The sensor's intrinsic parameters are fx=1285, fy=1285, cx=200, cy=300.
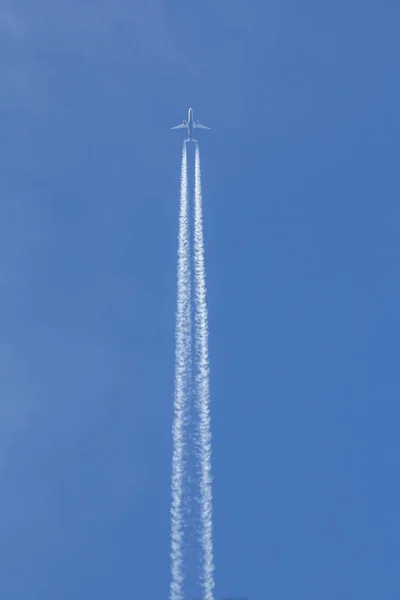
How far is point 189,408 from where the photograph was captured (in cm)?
10825

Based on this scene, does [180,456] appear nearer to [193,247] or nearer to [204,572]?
[204,572]

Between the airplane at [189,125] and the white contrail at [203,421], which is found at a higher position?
the airplane at [189,125]

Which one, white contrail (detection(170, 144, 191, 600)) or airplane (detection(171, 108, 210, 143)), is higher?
airplane (detection(171, 108, 210, 143))

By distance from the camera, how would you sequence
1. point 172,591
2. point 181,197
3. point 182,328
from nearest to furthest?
1. point 172,591
2. point 182,328
3. point 181,197

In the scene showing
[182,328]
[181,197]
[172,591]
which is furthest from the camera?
[181,197]

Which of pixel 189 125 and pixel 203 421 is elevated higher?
pixel 189 125

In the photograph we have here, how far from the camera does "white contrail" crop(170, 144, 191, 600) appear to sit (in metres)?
104

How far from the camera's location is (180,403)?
10844 centimetres

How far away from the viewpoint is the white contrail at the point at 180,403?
4111 inches

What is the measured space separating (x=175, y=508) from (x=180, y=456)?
443 cm

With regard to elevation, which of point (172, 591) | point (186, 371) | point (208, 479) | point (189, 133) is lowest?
point (172, 591)

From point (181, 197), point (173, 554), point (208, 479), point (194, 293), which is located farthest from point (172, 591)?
point (181, 197)

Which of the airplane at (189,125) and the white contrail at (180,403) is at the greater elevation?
the airplane at (189,125)

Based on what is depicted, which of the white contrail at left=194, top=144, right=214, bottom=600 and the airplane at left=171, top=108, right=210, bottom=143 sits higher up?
the airplane at left=171, top=108, right=210, bottom=143
